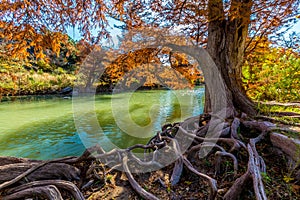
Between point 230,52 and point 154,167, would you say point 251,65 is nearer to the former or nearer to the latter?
point 230,52

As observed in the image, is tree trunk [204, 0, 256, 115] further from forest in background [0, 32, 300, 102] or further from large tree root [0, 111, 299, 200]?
forest in background [0, 32, 300, 102]

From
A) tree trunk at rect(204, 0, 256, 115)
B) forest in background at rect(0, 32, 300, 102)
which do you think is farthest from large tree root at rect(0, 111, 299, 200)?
forest in background at rect(0, 32, 300, 102)

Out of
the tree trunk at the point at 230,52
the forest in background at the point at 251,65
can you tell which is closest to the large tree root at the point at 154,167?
the tree trunk at the point at 230,52

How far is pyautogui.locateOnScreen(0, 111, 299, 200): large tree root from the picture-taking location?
164 centimetres

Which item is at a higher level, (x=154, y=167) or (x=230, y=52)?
(x=230, y=52)

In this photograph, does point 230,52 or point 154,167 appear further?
point 230,52

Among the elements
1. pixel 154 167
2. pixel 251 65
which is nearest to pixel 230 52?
pixel 251 65

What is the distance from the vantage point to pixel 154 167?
234 centimetres

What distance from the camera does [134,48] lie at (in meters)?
4.93

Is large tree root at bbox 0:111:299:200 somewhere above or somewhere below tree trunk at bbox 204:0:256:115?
below

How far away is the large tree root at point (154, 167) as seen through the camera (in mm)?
1642

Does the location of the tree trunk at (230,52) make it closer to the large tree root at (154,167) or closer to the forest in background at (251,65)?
the large tree root at (154,167)

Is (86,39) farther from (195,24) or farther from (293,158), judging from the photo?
(293,158)

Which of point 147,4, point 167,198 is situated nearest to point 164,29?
point 147,4
